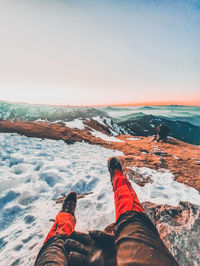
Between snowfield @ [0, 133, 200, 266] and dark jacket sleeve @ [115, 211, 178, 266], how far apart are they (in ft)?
3.76

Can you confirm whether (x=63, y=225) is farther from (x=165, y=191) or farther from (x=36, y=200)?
(x=165, y=191)

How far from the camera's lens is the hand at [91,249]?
1.78 meters

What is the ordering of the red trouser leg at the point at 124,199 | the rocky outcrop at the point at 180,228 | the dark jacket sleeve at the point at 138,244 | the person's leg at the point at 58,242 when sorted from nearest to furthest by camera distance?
the dark jacket sleeve at the point at 138,244 < the person's leg at the point at 58,242 < the rocky outcrop at the point at 180,228 < the red trouser leg at the point at 124,199

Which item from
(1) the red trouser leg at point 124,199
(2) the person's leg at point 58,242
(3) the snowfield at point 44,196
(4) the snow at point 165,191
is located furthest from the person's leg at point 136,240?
(4) the snow at point 165,191

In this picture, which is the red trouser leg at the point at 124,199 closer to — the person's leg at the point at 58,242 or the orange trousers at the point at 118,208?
the orange trousers at the point at 118,208

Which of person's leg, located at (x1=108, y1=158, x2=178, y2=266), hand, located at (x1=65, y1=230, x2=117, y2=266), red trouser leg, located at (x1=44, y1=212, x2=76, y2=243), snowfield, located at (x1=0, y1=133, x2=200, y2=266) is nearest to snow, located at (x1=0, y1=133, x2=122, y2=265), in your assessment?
snowfield, located at (x1=0, y1=133, x2=200, y2=266)

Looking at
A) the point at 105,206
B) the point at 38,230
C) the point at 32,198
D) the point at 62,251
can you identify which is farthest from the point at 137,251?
the point at 32,198

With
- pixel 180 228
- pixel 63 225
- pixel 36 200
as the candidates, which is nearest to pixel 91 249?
pixel 63 225

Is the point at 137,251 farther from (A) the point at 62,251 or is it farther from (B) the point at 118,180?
(B) the point at 118,180

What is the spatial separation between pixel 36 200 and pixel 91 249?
2201mm

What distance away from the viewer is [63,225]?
2492mm

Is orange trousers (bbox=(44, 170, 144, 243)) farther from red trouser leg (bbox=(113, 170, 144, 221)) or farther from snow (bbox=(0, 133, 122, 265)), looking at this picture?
snow (bbox=(0, 133, 122, 265))

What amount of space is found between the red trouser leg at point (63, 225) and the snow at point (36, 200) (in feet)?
0.93

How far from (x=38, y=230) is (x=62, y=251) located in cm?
99
